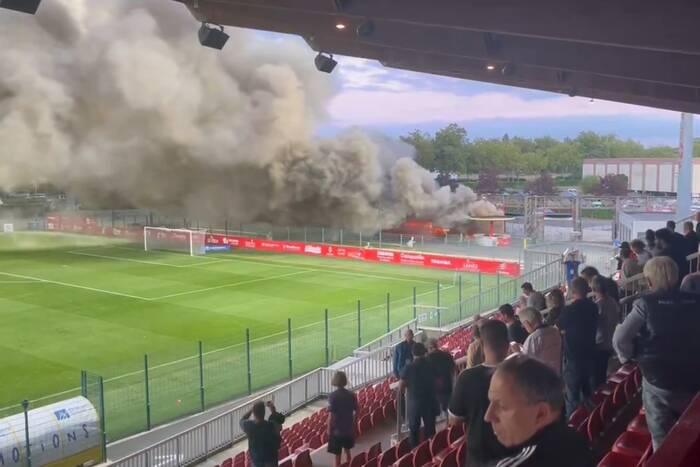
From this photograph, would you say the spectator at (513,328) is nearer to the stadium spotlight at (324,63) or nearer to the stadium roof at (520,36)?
the stadium roof at (520,36)

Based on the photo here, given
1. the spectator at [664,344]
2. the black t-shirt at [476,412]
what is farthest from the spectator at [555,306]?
the black t-shirt at [476,412]

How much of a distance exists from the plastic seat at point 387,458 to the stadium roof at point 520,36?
421cm

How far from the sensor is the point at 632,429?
3.82 metres

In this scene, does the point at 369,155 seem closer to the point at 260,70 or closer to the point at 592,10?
the point at 260,70

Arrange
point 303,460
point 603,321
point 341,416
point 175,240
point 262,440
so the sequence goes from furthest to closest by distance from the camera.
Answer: point 175,240, point 303,460, point 341,416, point 262,440, point 603,321

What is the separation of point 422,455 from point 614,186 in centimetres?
7101

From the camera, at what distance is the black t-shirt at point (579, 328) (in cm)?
511

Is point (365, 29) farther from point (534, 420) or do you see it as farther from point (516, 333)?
point (534, 420)

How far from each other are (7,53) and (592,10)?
35.0 metres

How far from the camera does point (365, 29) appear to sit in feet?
31.1

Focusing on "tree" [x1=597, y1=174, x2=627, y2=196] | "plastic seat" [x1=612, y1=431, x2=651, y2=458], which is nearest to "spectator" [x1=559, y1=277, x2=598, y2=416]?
"plastic seat" [x1=612, y1=431, x2=651, y2=458]

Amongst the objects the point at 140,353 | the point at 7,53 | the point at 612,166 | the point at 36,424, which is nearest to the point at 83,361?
the point at 140,353

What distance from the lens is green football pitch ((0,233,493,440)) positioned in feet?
52.6

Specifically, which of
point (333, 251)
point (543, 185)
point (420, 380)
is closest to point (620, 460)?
point (420, 380)
